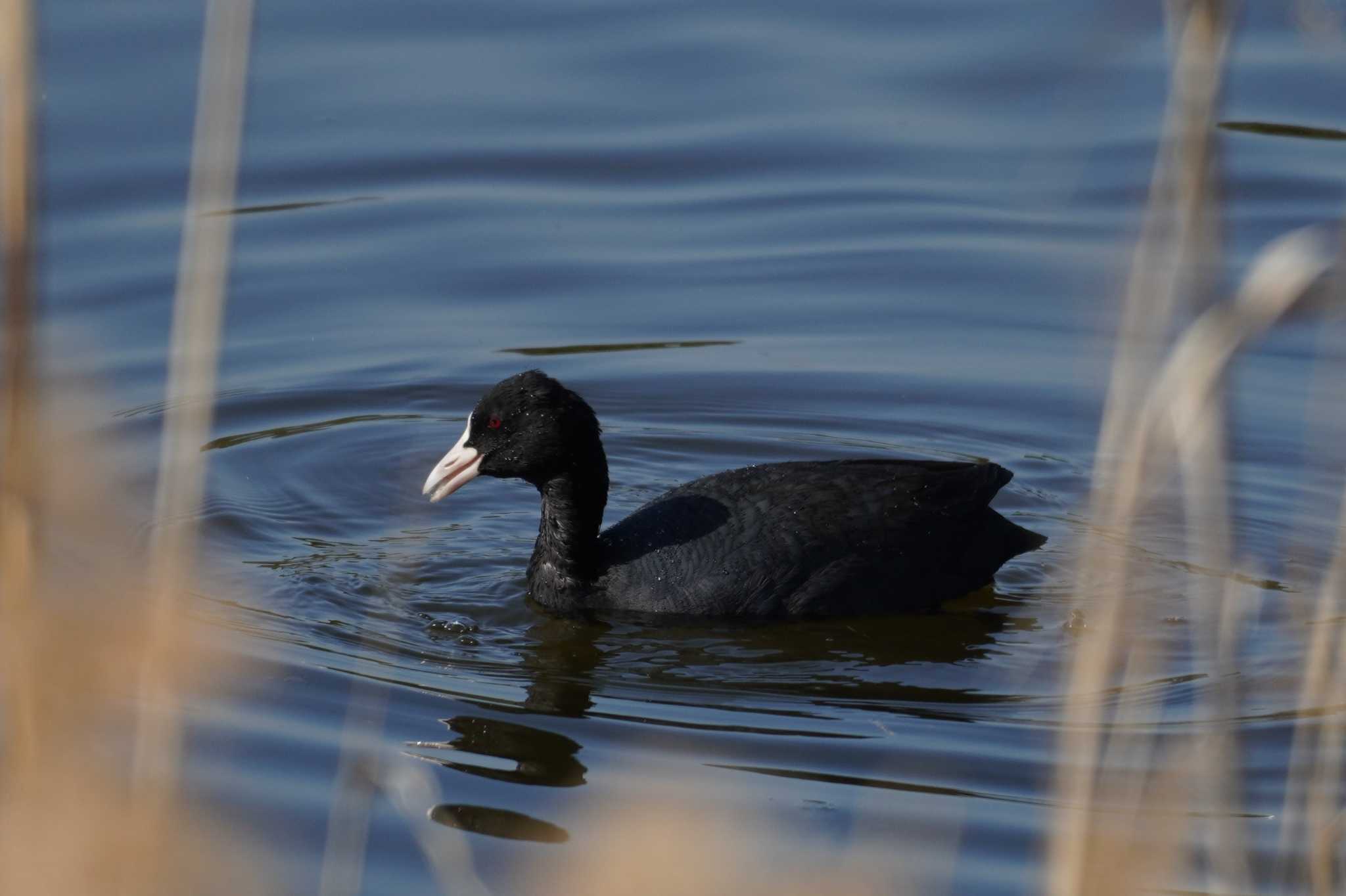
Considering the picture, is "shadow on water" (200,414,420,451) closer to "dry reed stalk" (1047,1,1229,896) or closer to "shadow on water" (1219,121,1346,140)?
"shadow on water" (1219,121,1346,140)

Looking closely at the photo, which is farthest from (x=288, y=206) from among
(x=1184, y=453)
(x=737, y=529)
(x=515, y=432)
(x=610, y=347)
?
(x=1184, y=453)

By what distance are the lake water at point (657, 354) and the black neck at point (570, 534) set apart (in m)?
0.12

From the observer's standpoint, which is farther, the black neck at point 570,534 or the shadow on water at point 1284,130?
the shadow on water at point 1284,130

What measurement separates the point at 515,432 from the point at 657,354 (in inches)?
87.2

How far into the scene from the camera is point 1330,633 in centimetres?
318

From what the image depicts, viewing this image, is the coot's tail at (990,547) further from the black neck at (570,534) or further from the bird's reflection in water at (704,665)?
the black neck at (570,534)

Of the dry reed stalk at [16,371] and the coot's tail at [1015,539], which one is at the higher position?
the dry reed stalk at [16,371]

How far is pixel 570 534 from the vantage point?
6.61 m

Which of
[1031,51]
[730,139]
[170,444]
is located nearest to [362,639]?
[170,444]

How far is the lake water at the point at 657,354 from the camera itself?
5055 millimetres

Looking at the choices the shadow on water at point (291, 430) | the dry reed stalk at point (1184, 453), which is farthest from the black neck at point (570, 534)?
the dry reed stalk at point (1184, 453)

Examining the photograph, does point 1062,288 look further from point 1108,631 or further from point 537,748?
point 1108,631

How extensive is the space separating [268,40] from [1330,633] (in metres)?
9.25

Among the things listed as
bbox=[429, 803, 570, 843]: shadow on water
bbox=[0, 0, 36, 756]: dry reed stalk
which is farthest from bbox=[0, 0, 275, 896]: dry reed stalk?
bbox=[429, 803, 570, 843]: shadow on water
